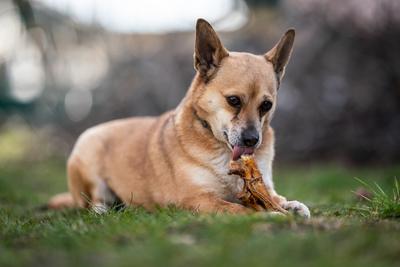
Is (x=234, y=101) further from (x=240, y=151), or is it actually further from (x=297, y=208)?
(x=297, y=208)

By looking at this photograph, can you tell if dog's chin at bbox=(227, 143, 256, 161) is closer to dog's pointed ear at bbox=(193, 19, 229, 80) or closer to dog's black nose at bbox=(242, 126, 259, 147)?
dog's black nose at bbox=(242, 126, 259, 147)

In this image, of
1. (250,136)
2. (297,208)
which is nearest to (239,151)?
(250,136)

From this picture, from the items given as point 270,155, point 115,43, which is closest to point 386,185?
point 270,155

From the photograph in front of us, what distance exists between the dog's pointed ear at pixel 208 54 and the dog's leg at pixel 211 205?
1.08m

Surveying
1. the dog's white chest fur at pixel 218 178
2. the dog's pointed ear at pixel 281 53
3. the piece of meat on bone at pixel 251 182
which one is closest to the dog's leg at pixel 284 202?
the piece of meat on bone at pixel 251 182

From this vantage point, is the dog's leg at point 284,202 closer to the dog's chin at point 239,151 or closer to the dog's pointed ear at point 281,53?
the dog's chin at point 239,151

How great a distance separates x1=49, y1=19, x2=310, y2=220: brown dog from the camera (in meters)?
5.12

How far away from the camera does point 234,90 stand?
5.17 metres

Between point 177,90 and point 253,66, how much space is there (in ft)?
28.1

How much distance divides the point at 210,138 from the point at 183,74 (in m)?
8.78

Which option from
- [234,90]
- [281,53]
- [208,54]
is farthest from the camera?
[281,53]

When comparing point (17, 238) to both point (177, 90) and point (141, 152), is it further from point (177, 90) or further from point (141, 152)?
point (177, 90)

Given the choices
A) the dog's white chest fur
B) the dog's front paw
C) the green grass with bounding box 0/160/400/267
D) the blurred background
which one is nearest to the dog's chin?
the dog's white chest fur

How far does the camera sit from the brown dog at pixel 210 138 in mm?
5125
